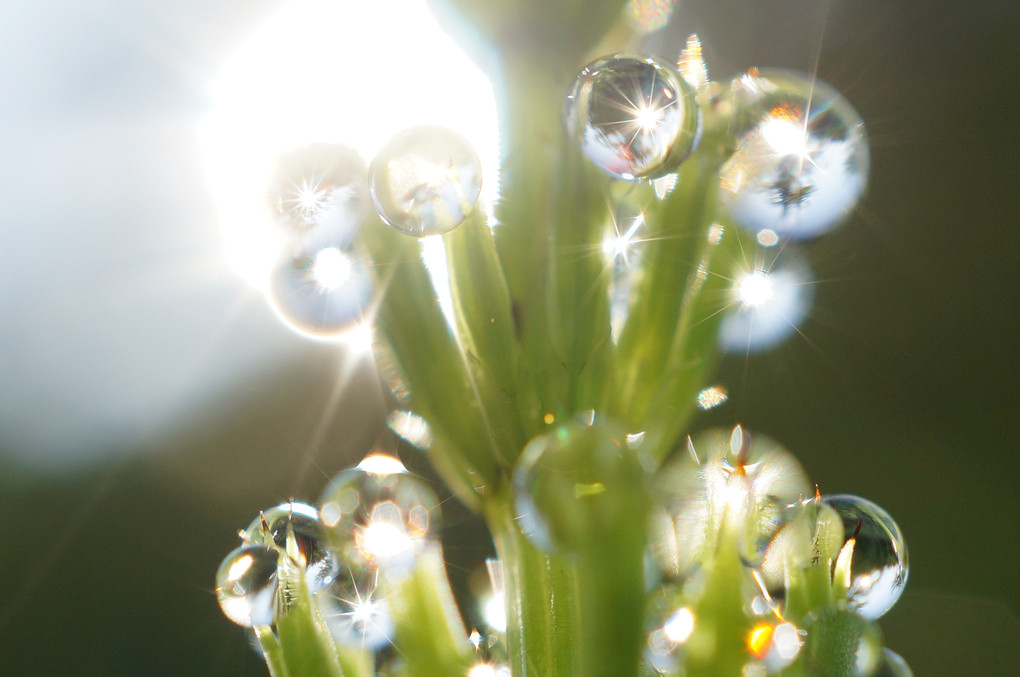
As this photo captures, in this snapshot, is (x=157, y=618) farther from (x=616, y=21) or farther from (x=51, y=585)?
(x=616, y=21)

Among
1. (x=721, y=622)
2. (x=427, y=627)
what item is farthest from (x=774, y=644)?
(x=427, y=627)

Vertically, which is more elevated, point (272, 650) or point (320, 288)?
point (320, 288)

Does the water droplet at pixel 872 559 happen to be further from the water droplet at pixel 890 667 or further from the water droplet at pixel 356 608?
the water droplet at pixel 356 608

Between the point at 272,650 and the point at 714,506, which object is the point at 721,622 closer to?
the point at 714,506

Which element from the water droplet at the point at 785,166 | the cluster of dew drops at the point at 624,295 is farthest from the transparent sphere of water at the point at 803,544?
the water droplet at the point at 785,166

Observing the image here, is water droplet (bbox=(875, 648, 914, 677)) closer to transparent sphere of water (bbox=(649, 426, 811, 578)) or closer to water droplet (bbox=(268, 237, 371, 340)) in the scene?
transparent sphere of water (bbox=(649, 426, 811, 578))

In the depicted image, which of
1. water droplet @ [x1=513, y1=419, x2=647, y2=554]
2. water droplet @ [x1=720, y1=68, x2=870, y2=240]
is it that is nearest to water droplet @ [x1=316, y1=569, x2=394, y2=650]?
water droplet @ [x1=513, y1=419, x2=647, y2=554]
